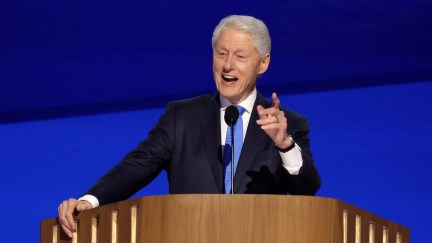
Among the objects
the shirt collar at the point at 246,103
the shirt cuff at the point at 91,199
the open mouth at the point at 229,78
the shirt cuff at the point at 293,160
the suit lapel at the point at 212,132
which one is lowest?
the shirt cuff at the point at 91,199

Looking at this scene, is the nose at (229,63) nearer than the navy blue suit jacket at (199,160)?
No

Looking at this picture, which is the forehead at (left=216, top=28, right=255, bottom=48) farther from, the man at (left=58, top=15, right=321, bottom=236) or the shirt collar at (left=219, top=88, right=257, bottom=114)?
the shirt collar at (left=219, top=88, right=257, bottom=114)

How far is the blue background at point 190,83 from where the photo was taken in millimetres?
4238

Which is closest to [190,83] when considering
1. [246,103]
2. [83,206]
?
[246,103]

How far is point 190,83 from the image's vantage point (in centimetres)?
436

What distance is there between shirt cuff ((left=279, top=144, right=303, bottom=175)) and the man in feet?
0.08

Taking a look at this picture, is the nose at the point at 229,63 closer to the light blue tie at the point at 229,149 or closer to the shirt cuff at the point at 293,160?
the light blue tie at the point at 229,149

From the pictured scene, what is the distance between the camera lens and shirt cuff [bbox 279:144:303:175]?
2.77m

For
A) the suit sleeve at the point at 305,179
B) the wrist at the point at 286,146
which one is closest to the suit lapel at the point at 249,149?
the suit sleeve at the point at 305,179

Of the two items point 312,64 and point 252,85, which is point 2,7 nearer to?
point 312,64

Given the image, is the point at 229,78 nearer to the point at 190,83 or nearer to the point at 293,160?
the point at 293,160

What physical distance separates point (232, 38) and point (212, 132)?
0.88ft

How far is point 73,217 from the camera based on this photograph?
266cm

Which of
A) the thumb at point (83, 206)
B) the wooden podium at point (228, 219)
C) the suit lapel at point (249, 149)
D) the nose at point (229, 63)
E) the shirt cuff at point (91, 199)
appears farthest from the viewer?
the nose at point (229, 63)
